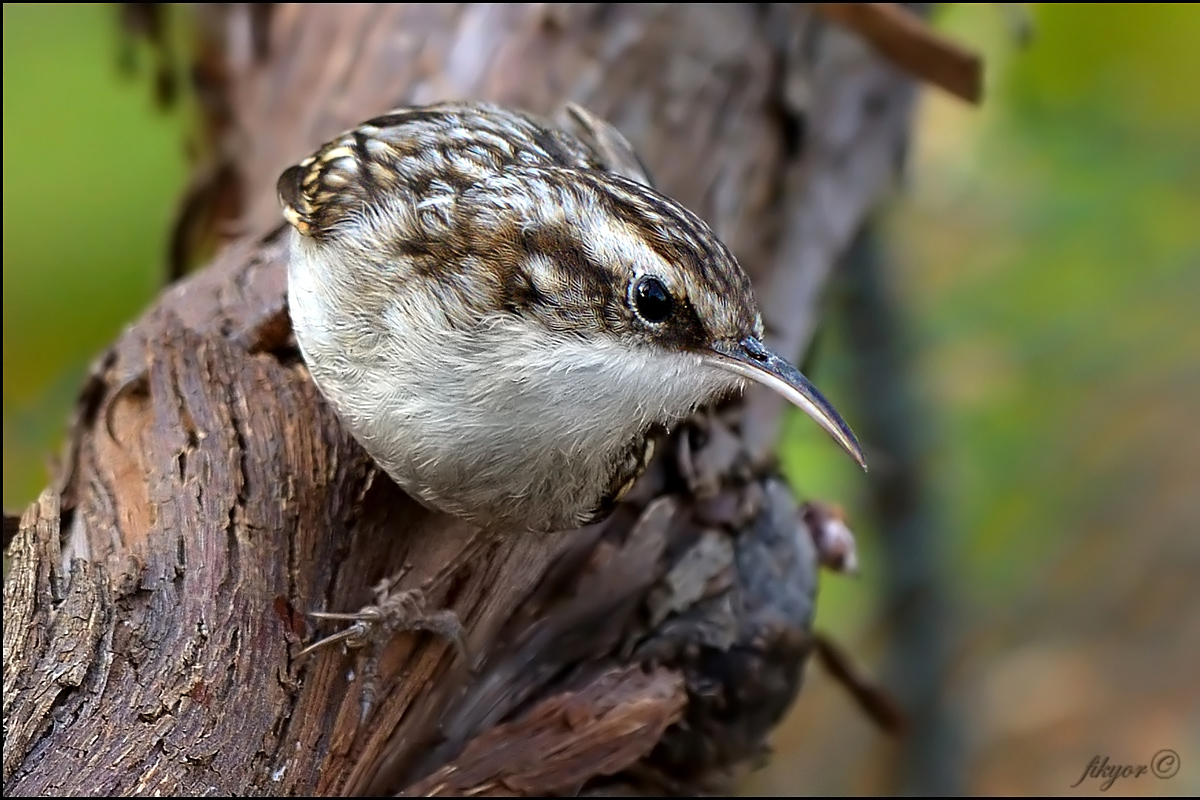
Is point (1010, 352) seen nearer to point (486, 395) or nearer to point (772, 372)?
point (772, 372)

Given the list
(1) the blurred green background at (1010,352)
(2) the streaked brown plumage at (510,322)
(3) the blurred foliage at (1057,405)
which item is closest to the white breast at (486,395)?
(2) the streaked brown plumage at (510,322)

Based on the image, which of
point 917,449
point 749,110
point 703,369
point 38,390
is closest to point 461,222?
point 703,369

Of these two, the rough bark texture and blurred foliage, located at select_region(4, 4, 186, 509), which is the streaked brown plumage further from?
blurred foliage, located at select_region(4, 4, 186, 509)

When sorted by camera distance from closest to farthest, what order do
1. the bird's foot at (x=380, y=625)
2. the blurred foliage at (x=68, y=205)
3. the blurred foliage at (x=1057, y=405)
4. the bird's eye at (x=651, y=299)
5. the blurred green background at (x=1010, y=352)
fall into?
the bird's eye at (x=651, y=299)
the bird's foot at (x=380, y=625)
the blurred foliage at (x=68, y=205)
the blurred green background at (x=1010, y=352)
the blurred foliage at (x=1057, y=405)

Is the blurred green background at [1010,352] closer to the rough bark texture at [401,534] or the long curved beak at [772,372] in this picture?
the rough bark texture at [401,534]

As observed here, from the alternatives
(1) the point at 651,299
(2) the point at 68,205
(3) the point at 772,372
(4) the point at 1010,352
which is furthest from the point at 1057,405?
(2) the point at 68,205

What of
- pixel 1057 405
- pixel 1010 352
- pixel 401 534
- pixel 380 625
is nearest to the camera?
pixel 380 625
